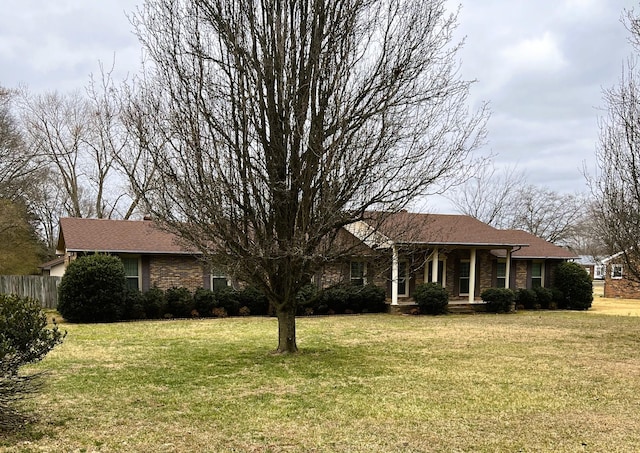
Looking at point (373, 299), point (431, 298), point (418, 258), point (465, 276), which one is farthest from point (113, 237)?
point (465, 276)

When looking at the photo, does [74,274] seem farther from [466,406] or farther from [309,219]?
[466,406]

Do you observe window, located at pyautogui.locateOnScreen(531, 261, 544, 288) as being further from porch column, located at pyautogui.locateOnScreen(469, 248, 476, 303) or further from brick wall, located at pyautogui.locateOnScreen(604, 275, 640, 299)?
brick wall, located at pyautogui.locateOnScreen(604, 275, 640, 299)

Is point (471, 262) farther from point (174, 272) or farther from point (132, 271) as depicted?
point (132, 271)

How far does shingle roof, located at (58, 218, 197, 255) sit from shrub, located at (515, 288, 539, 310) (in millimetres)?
14443

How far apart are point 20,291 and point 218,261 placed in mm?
13852

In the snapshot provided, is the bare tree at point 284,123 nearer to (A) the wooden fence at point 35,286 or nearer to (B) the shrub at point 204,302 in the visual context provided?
(B) the shrub at point 204,302

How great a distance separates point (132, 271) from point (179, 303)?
2392 mm

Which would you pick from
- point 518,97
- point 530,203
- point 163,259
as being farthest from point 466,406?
point 530,203

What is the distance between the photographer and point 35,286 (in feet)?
63.0

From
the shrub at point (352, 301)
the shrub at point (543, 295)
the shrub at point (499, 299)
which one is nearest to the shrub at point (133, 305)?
the shrub at point (352, 301)

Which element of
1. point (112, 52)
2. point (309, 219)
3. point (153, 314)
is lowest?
point (153, 314)

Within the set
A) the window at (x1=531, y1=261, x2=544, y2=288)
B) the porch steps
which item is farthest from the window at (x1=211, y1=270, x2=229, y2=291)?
the window at (x1=531, y1=261, x2=544, y2=288)

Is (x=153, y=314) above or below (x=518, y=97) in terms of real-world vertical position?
below

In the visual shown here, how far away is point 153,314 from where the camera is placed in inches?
690
